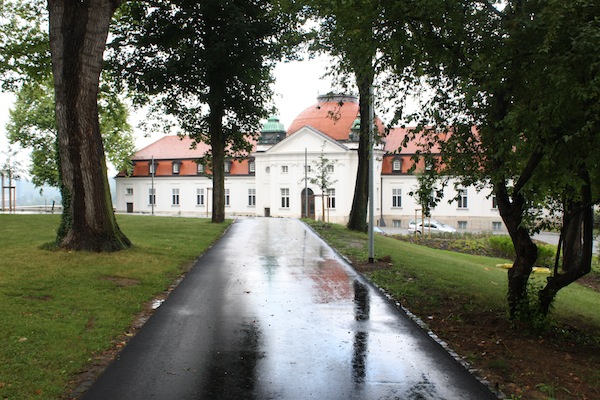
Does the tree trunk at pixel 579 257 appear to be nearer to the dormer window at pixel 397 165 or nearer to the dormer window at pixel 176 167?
the dormer window at pixel 397 165

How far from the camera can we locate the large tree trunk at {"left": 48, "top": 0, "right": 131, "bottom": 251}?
540 inches

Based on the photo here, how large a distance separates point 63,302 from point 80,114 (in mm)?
6615

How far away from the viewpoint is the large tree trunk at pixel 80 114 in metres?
13.7

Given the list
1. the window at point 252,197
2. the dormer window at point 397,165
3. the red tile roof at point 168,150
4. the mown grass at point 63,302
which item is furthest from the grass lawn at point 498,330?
the red tile roof at point 168,150

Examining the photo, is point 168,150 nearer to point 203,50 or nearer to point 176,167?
point 176,167

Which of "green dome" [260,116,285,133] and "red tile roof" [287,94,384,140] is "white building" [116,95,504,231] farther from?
"red tile roof" [287,94,384,140]

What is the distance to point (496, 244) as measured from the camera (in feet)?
96.9

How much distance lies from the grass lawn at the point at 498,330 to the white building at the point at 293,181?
147ft

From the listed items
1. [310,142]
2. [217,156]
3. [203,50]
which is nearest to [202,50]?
[203,50]

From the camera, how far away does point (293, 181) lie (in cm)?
6569

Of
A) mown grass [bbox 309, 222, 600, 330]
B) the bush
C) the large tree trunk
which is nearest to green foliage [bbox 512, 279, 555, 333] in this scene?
mown grass [bbox 309, 222, 600, 330]

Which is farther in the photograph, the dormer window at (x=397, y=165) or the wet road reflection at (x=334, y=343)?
the dormer window at (x=397, y=165)

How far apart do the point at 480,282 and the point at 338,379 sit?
966 centimetres

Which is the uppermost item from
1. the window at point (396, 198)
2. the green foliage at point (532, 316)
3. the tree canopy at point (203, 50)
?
the tree canopy at point (203, 50)
